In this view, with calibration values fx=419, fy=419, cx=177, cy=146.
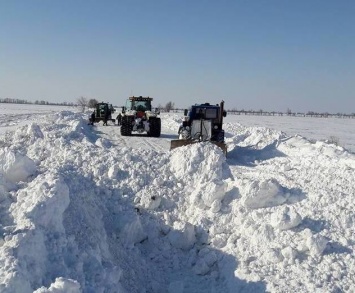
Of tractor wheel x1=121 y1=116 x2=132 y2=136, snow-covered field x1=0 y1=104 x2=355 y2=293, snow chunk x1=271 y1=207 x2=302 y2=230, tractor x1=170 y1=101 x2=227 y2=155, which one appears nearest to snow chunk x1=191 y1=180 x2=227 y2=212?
snow-covered field x1=0 y1=104 x2=355 y2=293

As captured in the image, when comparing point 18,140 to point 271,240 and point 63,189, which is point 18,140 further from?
point 271,240

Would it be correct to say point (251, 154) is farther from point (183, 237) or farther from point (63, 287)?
point (63, 287)

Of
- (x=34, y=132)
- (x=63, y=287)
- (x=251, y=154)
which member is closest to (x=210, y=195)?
(x=63, y=287)

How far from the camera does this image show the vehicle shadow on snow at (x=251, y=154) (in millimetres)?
14438

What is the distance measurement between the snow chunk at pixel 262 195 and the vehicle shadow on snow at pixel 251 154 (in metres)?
5.00

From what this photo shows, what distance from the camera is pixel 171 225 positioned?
28.8 feet

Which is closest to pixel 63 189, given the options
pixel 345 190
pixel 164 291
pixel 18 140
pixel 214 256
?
pixel 164 291

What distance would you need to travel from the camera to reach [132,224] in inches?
328

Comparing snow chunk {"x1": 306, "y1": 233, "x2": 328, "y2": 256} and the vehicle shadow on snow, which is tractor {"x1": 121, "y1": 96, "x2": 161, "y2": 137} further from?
snow chunk {"x1": 306, "y1": 233, "x2": 328, "y2": 256}

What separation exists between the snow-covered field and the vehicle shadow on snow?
2.82 metres

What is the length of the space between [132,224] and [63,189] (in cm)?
208

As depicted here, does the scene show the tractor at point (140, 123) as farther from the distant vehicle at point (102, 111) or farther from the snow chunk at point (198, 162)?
the snow chunk at point (198, 162)

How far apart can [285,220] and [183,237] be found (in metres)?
2.02

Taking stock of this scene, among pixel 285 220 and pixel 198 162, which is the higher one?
pixel 198 162
